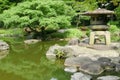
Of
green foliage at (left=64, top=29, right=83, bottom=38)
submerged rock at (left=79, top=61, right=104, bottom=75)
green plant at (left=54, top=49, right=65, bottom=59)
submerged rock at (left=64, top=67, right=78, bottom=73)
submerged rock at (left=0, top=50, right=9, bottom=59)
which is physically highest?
submerged rock at (left=79, top=61, right=104, bottom=75)

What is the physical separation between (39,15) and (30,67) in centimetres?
1044

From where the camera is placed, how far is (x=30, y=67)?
555 inches

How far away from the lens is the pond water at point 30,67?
1206cm

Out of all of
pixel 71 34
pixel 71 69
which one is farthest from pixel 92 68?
pixel 71 34

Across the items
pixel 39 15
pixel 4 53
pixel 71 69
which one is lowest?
pixel 4 53

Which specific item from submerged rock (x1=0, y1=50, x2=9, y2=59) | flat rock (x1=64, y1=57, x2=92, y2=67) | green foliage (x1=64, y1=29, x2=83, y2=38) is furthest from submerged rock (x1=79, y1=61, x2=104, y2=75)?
green foliage (x1=64, y1=29, x2=83, y2=38)

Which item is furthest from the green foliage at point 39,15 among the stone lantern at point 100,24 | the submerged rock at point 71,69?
the submerged rock at point 71,69

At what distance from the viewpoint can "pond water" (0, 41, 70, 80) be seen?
12058 millimetres

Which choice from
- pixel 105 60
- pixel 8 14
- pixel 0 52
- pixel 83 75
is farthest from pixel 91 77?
pixel 8 14

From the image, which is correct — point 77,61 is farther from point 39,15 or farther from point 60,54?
point 39,15

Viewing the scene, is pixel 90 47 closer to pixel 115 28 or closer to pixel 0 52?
pixel 0 52

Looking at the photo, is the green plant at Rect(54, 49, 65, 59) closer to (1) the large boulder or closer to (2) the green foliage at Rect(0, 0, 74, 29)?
(1) the large boulder

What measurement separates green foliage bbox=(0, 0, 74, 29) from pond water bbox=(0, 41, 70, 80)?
17.2ft

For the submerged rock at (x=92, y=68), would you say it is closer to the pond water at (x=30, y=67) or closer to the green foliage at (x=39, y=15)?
the pond water at (x=30, y=67)
